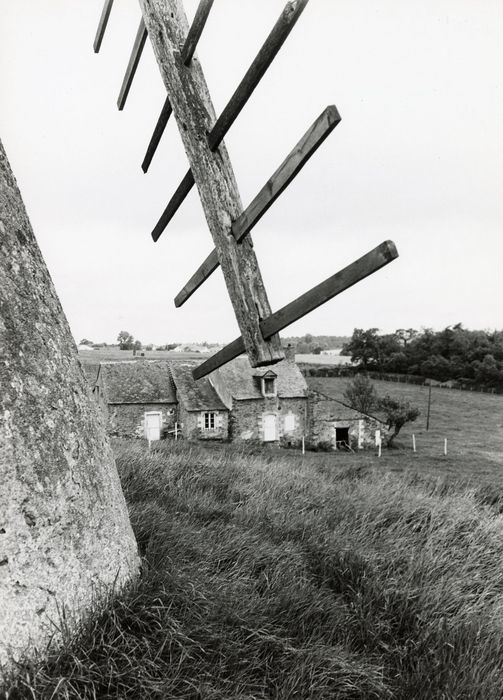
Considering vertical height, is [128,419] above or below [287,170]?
below

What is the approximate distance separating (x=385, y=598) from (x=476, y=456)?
3579cm

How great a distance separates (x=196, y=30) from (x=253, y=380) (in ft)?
→ 105

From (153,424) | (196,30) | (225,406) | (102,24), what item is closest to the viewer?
(196,30)

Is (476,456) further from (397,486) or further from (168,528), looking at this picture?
(168,528)

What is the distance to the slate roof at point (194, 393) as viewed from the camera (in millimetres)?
32531

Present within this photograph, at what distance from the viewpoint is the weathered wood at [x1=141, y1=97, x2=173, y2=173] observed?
311 centimetres

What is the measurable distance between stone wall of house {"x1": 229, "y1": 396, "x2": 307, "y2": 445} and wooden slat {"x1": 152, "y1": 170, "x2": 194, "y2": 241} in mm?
29874

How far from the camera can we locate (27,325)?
2.30m

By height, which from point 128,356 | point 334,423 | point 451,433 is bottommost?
point 451,433

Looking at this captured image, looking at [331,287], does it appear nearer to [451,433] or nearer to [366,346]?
[451,433]

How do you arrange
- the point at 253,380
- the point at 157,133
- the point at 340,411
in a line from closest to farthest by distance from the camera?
1. the point at 157,133
2. the point at 253,380
3. the point at 340,411

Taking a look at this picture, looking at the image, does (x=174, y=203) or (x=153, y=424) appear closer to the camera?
(x=174, y=203)

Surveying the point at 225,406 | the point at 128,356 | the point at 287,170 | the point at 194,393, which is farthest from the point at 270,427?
the point at 128,356

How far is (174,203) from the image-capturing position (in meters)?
3.25
